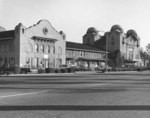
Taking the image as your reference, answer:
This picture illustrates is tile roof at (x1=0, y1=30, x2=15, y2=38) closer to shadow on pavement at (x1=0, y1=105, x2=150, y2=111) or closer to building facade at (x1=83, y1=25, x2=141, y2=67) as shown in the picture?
building facade at (x1=83, y1=25, x2=141, y2=67)

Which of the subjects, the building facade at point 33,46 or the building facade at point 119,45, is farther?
the building facade at point 119,45

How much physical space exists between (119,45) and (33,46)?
44961 millimetres

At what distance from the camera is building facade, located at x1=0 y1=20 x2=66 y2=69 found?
60381 mm

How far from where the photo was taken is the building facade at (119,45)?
98.2 meters

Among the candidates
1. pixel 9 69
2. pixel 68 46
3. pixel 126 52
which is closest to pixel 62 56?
pixel 68 46

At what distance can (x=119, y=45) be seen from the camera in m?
101

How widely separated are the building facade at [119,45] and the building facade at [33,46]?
93.4 ft

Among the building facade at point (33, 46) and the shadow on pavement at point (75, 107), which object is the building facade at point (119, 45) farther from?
the shadow on pavement at point (75, 107)

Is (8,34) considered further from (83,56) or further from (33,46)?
(83,56)

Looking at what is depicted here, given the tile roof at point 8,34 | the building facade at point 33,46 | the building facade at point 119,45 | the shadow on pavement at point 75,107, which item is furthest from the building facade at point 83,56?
the shadow on pavement at point 75,107

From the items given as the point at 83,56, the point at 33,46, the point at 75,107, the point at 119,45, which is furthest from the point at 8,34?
the point at 75,107

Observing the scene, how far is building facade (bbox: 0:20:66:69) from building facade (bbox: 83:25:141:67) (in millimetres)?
28476

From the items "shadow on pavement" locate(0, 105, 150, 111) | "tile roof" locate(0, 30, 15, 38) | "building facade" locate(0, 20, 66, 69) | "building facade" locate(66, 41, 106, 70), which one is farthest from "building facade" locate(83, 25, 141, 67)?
"shadow on pavement" locate(0, 105, 150, 111)
